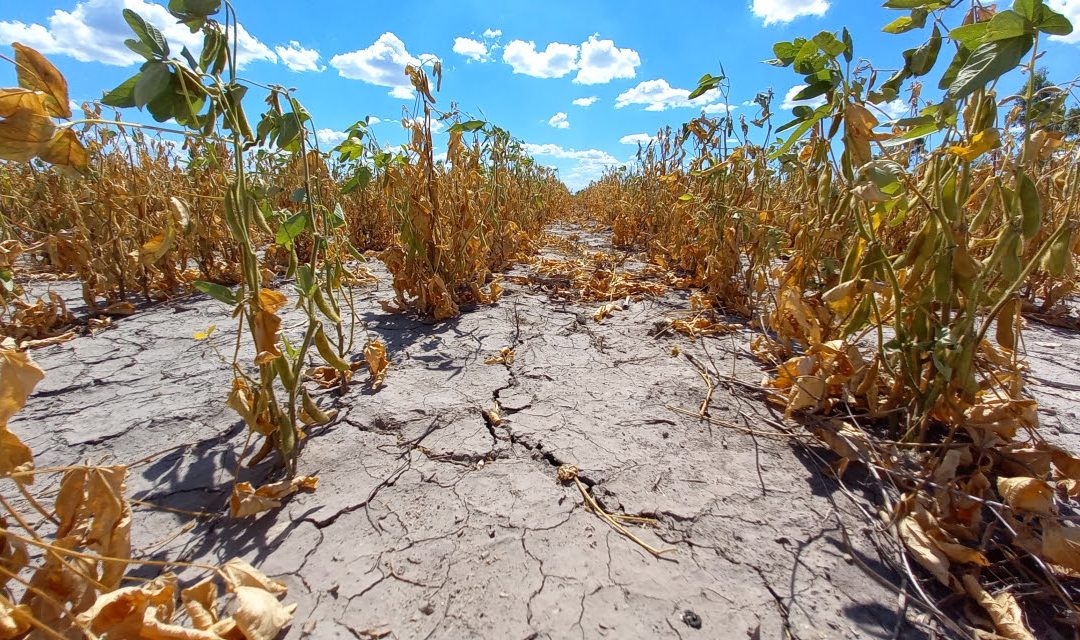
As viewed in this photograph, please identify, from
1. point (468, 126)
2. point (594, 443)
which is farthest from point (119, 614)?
point (468, 126)

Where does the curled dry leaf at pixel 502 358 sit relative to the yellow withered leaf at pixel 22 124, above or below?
below

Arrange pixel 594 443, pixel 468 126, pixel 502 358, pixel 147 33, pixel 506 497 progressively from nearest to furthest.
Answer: pixel 147 33, pixel 506 497, pixel 594 443, pixel 502 358, pixel 468 126

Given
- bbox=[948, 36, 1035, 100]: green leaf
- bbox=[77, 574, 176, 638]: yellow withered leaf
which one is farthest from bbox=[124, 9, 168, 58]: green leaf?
bbox=[948, 36, 1035, 100]: green leaf

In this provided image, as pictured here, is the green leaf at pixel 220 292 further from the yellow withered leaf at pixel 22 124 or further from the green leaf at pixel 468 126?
A: the green leaf at pixel 468 126

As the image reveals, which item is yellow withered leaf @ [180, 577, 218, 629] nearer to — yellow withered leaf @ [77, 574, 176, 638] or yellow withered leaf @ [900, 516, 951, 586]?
yellow withered leaf @ [77, 574, 176, 638]

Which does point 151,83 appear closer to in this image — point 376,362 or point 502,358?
point 376,362

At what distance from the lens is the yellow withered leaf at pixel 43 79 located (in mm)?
708

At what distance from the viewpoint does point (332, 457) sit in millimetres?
1477

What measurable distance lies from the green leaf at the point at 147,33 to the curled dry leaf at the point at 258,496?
3.25ft

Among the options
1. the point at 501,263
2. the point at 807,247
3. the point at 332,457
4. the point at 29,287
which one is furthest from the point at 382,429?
the point at 29,287

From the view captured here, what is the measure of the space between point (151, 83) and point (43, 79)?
15 centimetres

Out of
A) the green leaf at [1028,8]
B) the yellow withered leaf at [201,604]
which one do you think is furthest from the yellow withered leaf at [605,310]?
the yellow withered leaf at [201,604]

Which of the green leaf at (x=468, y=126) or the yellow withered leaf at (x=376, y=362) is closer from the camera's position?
the yellow withered leaf at (x=376, y=362)

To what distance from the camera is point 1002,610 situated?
927 millimetres
